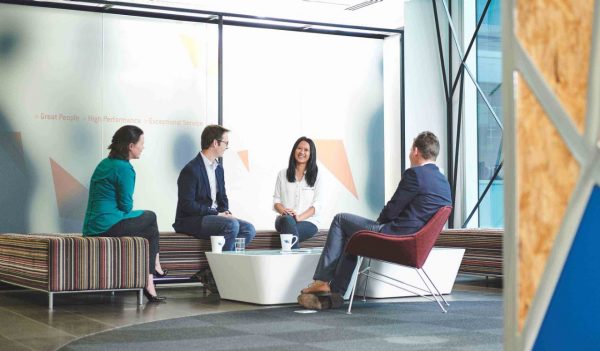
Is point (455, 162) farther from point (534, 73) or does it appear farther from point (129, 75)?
point (534, 73)

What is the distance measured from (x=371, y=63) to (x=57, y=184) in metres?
3.97

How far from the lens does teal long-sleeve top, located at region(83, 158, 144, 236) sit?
6.21 metres

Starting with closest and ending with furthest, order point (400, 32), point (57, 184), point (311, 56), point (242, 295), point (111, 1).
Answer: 1. point (242, 295)
2. point (111, 1)
3. point (57, 184)
4. point (400, 32)
5. point (311, 56)

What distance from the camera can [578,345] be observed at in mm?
2090

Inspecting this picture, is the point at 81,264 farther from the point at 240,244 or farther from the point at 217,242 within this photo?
the point at 240,244

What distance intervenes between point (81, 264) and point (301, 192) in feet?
7.37

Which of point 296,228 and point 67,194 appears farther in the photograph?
point 67,194

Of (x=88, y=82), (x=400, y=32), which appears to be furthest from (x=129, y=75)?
(x=400, y=32)

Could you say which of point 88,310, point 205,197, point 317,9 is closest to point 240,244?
point 205,197

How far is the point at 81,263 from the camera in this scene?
6.05 m

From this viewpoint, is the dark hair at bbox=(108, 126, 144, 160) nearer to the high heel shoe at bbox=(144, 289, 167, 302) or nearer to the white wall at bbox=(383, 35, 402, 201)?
the high heel shoe at bbox=(144, 289, 167, 302)

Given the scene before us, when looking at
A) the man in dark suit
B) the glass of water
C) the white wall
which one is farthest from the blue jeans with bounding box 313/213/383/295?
the white wall

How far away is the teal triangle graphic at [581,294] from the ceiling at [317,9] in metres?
8.36

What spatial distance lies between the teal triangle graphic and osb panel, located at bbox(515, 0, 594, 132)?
0.23 m
